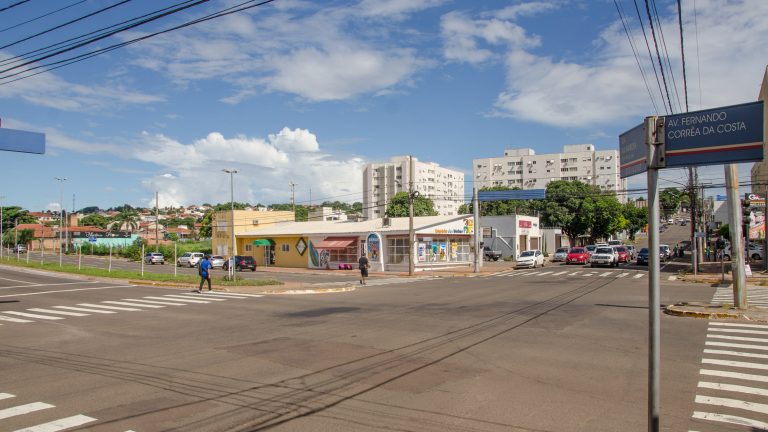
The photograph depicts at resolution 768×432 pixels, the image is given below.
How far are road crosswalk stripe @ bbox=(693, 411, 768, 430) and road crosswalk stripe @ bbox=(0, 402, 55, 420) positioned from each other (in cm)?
874

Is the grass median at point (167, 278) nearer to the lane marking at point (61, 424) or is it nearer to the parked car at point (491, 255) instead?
the lane marking at point (61, 424)

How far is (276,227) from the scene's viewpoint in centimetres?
6291

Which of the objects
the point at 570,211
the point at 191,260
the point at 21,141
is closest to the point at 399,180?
the point at 570,211

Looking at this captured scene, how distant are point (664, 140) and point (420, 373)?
6.03m

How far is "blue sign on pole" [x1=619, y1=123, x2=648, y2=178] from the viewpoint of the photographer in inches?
190

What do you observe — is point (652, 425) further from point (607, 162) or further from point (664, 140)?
point (607, 162)

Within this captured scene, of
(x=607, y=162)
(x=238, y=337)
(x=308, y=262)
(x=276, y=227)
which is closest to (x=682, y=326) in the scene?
(x=238, y=337)

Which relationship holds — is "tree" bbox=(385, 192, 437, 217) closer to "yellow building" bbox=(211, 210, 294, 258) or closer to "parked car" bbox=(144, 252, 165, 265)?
"yellow building" bbox=(211, 210, 294, 258)

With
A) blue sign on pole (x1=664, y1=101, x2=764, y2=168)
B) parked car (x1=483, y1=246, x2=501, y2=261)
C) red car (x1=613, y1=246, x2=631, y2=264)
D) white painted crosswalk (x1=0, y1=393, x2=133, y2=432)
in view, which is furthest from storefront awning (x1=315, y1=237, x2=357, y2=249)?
blue sign on pole (x1=664, y1=101, x2=764, y2=168)

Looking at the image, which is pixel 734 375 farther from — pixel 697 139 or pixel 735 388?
pixel 697 139

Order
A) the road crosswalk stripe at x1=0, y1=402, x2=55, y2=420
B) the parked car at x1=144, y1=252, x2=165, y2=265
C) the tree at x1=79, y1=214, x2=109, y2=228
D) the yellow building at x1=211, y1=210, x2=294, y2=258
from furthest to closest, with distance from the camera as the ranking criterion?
1. the tree at x1=79, y1=214, x2=109, y2=228
2. the parked car at x1=144, y1=252, x2=165, y2=265
3. the yellow building at x1=211, y1=210, x2=294, y2=258
4. the road crosswalk stripe at x1=0, y1=402, x2=55, y2=420

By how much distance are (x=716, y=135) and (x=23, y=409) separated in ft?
29.6

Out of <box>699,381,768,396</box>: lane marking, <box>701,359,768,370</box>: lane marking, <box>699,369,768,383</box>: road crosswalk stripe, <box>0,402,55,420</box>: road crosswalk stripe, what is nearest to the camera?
<box>0,402,55,420</box>: road crosswalk stripe

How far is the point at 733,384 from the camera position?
8406 millimetres
